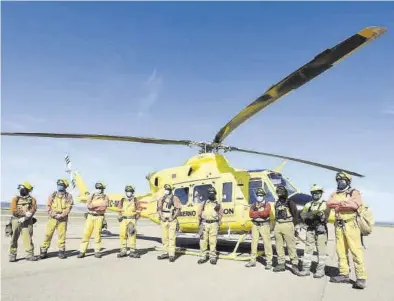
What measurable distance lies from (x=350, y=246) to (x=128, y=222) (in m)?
5.86

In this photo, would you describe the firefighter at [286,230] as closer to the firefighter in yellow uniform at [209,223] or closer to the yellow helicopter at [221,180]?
the yellow helicopter at [221,180]

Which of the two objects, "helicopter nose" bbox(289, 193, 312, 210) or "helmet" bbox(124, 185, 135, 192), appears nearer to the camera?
"helicopter nose" bbox(289, 193, 312, 210)

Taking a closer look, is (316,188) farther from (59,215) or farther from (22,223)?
(22,223)

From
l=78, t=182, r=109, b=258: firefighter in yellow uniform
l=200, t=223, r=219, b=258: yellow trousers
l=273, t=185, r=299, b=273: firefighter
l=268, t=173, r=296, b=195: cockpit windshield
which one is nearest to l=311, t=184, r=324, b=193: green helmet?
l=273, t=185, r=299, b=273: firefighter

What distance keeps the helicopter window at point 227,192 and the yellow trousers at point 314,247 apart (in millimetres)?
2998

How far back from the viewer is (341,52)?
518cm

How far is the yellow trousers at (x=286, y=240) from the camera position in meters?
7.53

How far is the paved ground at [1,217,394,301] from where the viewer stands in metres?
5.29

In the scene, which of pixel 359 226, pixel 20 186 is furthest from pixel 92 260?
pixel 359 226

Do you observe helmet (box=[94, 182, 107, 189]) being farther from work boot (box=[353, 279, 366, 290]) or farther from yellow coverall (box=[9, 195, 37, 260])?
work boot (box=[353, 279, 366, 290])

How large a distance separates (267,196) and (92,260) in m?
5.05

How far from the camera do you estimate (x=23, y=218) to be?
331 inches

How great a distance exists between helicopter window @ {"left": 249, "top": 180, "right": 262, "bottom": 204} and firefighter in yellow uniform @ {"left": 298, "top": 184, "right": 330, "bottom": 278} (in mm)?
2269

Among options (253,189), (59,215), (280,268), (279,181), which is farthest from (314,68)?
(59,215)
